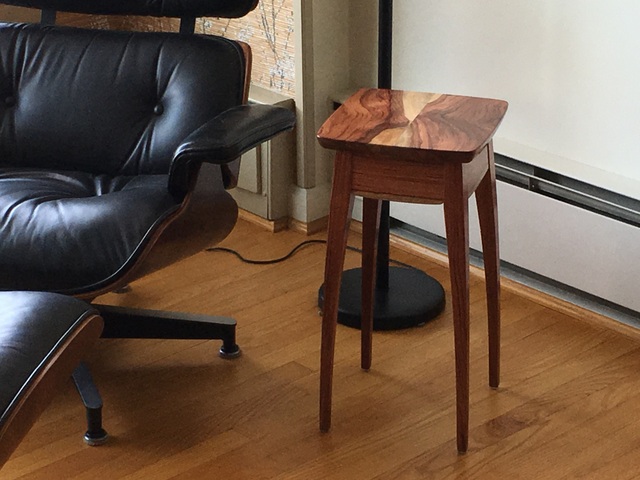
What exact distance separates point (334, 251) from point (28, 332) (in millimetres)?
586

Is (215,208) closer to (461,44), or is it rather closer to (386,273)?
(386,273)

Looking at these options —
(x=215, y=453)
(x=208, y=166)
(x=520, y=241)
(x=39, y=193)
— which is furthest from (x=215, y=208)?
(x=520, y=241)

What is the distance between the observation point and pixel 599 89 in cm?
197

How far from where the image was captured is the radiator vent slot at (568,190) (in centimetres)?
194

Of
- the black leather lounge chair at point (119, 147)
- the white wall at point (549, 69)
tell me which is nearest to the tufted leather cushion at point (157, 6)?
the black leather lounge chair at point (119, 147)

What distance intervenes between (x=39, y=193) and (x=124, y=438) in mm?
443

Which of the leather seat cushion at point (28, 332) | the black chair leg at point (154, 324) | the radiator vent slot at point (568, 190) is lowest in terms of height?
the black chair leg at point (154, 324)

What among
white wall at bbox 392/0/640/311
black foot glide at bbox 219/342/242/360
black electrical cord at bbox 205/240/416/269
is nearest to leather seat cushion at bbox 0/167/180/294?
black foot glide at bbox 219/342/242/360

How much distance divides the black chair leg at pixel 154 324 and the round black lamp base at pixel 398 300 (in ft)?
1.00

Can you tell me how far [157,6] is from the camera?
1930 millimetres

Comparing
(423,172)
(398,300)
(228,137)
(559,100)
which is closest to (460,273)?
(423,172)

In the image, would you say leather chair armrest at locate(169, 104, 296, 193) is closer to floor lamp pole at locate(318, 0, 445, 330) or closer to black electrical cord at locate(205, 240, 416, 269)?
floor lamp pole at locate(318, 0, 445, 330)

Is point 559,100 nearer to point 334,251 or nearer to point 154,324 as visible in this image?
point 334,251

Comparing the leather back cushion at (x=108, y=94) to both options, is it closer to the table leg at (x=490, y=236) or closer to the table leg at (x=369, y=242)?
the table leg at (x=369, y=242)
